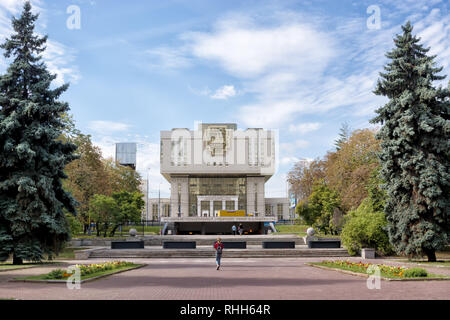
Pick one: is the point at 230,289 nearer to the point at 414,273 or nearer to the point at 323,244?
the point at 414,273

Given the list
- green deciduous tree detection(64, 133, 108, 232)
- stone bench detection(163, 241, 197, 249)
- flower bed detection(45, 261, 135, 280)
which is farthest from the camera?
green deciduous tree detection(64, 133, 108, 232)

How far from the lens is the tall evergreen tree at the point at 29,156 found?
22.7 m

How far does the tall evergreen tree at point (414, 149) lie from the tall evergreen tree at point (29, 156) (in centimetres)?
1946

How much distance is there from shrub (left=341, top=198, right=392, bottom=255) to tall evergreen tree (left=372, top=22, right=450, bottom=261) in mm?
3050

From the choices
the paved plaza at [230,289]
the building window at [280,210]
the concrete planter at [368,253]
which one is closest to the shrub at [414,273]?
the paved plaza at [230,289]

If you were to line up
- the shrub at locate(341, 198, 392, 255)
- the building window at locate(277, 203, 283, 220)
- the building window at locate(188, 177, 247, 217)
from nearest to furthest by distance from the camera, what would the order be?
the shrub at locate(341, 198, 392, 255), the building window at locate(188, 177, 247, 217), the building window at locate(277, 203, 283, 220)

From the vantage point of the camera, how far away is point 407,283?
49.0ft

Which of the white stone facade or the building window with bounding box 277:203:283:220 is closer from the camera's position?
the white stone facade

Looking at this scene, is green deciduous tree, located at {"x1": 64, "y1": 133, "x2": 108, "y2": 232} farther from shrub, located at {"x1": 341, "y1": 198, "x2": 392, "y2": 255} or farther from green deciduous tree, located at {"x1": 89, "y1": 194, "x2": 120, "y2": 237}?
shrub, located at {"x1": 341, "y1": 198, "x2": 392, "y2": 255}

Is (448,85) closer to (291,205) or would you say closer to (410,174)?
(410,174)

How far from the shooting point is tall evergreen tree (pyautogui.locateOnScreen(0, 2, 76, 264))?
74.5 feet

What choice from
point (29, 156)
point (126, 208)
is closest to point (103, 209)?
point (126, 208)

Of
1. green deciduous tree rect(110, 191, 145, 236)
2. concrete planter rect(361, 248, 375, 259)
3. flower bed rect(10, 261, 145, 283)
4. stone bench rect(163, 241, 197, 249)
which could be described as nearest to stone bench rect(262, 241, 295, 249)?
stone bench rect(163, 241, 197, 249)

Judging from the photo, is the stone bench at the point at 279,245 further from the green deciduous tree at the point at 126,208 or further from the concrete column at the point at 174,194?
the concrete column at the point at 174,194
